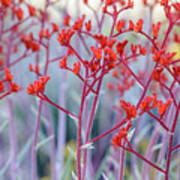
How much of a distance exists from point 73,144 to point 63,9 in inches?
39.0

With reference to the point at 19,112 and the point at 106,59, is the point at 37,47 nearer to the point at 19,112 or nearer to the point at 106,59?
the point at 106,59

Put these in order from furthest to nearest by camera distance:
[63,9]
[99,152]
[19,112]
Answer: [19,112] < [99,152] < [63,9]

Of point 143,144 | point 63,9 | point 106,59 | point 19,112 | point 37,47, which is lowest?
point 143,144

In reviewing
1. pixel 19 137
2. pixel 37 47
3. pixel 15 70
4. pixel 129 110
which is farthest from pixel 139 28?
pixel 19 137

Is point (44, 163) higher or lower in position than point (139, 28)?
lower

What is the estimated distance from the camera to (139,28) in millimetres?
800

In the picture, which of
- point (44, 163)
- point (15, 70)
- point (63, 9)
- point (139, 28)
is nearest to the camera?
point (139, 28)

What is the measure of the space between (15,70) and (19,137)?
0.71m

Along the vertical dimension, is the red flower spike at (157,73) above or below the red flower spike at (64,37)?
below

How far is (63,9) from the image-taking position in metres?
1.44

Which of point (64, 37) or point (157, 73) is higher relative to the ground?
point (64, 37)

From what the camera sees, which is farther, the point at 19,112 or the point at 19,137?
the point at 19,112

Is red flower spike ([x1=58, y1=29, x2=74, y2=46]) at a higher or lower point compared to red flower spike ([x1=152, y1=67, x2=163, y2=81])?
higher

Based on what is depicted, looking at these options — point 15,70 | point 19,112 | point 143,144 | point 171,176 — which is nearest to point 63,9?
point 15,70
